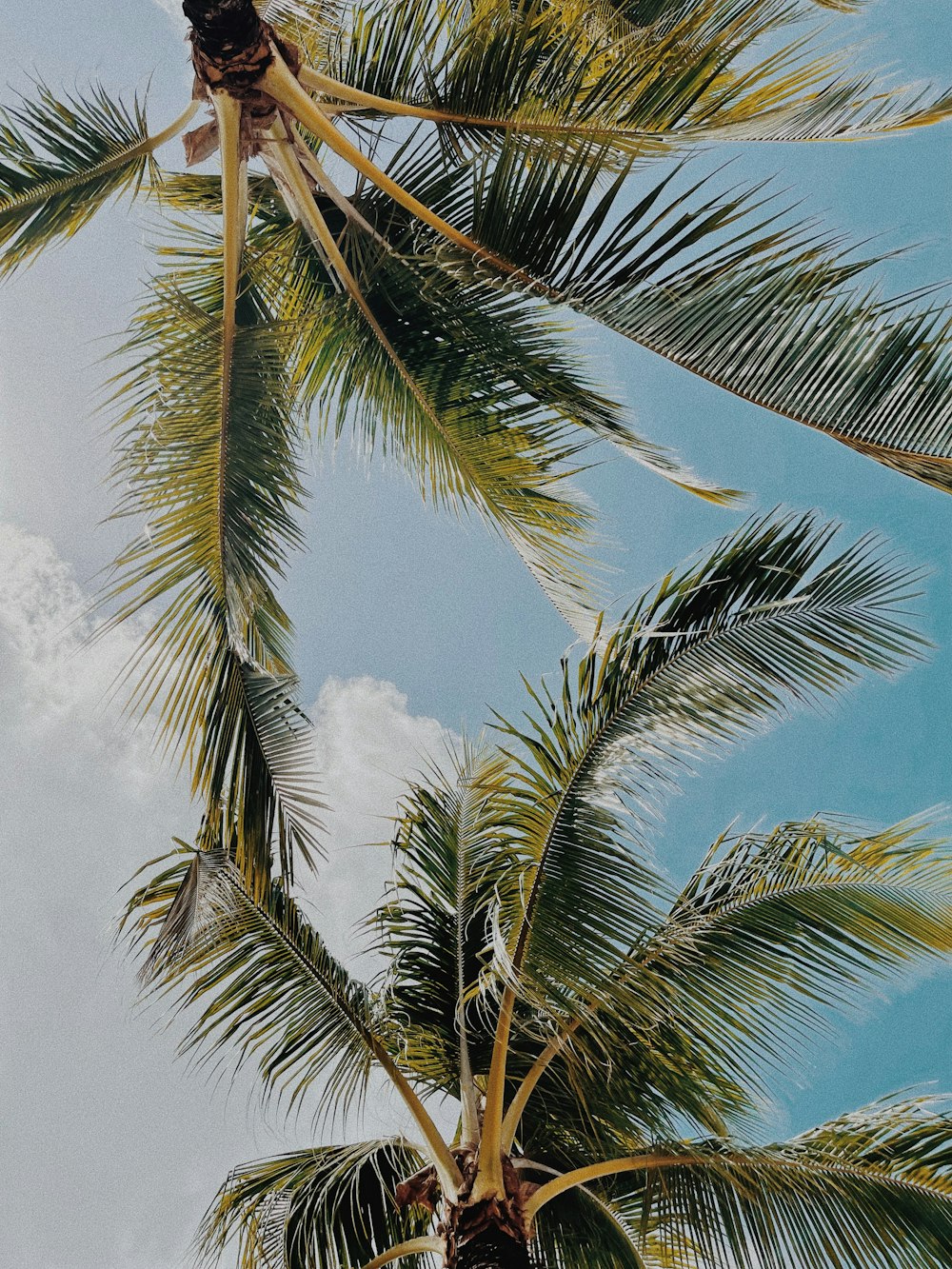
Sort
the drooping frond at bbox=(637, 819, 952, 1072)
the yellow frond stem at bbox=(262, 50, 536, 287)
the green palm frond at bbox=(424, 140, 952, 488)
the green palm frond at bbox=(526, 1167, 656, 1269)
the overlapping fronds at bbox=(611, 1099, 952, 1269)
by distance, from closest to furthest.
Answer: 1. the green palm frond at bbox=(424, 140, 952, 488)
2. the yellow frond stem at bbox=(262, 50, 536, 287)
3. the overlapping fronds at bbox=(611, 1099, 952, 1269)
4. the drooping frond at bbox=(637, 819, 952, 1072)
5. the green palm frond at bbox=(526, 1167, 656, 1269)

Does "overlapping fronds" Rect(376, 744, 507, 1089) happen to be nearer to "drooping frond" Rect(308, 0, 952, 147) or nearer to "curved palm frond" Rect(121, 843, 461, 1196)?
"curved palm frond" Rect(121, 843, 461, 1196)

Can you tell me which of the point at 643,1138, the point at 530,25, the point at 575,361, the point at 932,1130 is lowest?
the point at 932,1130

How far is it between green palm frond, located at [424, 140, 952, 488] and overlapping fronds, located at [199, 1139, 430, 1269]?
391 centimetres

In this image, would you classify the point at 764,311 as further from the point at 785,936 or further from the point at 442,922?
the point at 442,922

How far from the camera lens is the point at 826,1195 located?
4.66 meters

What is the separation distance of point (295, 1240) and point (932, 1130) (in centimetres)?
299

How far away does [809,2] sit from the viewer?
6.69 metres

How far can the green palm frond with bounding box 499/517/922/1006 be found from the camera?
4.73 metres

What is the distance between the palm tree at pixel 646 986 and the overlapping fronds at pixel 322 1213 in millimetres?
15

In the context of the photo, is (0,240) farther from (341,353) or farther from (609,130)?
(609,130)

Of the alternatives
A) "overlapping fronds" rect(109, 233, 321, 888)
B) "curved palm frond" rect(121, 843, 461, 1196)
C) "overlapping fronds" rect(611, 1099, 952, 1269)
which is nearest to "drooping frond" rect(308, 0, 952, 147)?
"overlapping fronds" rect(109, 233, 321, 888)

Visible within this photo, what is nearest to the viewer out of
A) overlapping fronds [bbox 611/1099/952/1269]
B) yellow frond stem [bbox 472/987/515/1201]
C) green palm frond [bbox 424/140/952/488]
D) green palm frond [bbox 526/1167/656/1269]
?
green palm frond [bbox 424/140/952/488]

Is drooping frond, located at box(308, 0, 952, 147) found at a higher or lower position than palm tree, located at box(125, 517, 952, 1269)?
higher

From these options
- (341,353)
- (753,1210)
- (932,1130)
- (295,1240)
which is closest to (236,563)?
(341,353)
